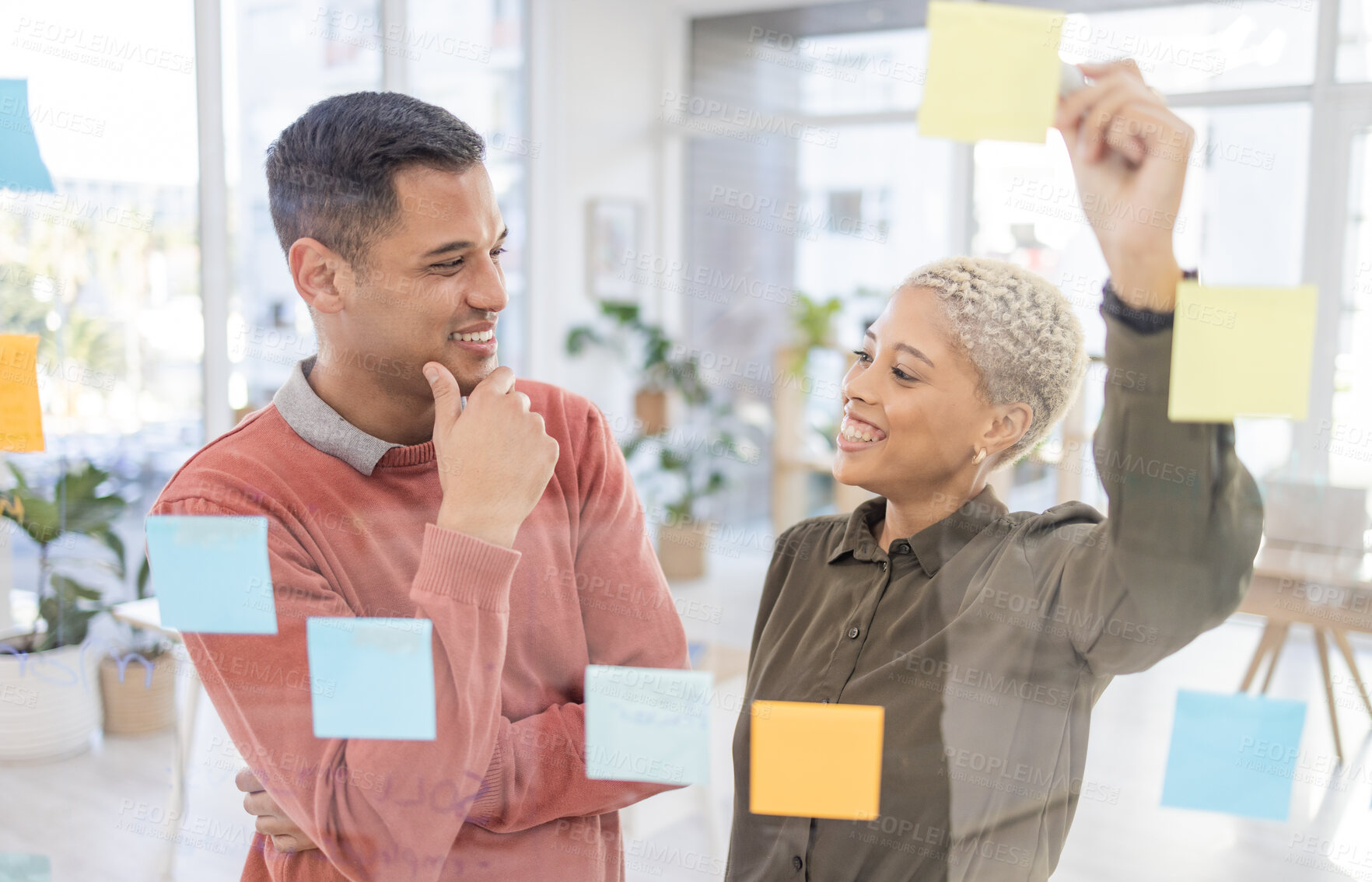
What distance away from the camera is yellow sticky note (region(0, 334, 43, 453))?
111 cm

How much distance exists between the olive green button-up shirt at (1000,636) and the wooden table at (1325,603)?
11cm

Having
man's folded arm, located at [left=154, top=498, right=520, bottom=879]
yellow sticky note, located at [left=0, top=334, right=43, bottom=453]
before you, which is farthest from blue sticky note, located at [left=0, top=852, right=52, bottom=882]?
man's folded arm, located at [left=154, top=498, right=520, bottom=879]

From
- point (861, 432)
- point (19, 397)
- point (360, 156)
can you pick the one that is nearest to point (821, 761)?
point (861, 432)

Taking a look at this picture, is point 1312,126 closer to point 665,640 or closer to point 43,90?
point 665,640

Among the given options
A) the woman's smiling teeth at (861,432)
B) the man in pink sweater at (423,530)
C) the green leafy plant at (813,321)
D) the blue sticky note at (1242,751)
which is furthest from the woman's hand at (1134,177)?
the green leafy plant at (813,321)

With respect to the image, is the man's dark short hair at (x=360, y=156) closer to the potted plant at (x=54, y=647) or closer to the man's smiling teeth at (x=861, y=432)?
the man's smiling teeth at (x=861, y=432)

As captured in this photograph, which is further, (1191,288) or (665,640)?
(665,640)

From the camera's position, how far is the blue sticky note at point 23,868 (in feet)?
4.09

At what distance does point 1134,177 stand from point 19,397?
3.86 ft

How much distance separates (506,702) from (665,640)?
0.15 m

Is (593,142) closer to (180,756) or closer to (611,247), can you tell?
(611,247)

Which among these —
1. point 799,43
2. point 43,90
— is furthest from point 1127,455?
point 43,90

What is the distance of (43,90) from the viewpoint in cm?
123

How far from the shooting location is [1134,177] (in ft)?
2.12
